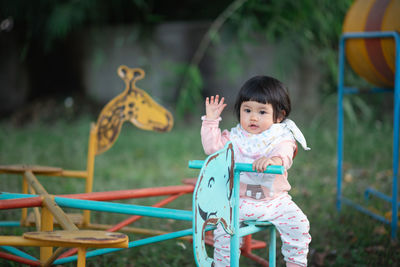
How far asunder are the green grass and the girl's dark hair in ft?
3.79

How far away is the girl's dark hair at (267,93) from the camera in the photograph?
88.9 inches

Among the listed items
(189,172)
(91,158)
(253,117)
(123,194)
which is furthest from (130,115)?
(189,172)

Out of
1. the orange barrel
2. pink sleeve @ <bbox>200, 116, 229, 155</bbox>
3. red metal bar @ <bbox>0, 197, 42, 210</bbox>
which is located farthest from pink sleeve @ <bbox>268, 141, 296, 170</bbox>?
the orange barrel

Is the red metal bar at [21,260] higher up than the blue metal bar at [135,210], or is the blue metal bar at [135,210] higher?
the blue metal bar at [135,210]

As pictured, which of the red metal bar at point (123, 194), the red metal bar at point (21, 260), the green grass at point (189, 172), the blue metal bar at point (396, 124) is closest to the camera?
the red metal bar at point (123, 194)

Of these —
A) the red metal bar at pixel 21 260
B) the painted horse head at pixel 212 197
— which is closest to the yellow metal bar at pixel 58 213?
the red metal bar at pixel 21 260

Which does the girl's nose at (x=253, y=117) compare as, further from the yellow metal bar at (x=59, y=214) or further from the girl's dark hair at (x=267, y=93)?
A: the yellow metal bar at (x=59, y=214)

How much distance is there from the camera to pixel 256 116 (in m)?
2.28

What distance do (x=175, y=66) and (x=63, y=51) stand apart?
2.94 m

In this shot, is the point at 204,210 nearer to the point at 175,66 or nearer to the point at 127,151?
the point at 127,151

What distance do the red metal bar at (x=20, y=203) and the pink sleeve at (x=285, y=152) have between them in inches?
40.7

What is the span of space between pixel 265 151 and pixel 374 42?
1831 millimetres

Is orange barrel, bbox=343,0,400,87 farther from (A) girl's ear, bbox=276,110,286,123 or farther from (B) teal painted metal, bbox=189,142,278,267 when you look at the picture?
(B) teal painted metal, bbox=189,142,278,267

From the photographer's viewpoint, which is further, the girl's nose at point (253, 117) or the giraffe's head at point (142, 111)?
the giraffe's head at point (142, 111)
